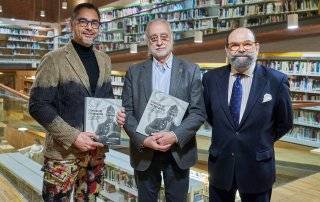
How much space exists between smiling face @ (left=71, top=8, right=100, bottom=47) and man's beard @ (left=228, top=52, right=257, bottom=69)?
0.72 metres

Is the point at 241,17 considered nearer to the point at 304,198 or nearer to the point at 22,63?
the point at 304,198

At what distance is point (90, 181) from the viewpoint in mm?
1942

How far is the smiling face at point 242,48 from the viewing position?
1.88 meters

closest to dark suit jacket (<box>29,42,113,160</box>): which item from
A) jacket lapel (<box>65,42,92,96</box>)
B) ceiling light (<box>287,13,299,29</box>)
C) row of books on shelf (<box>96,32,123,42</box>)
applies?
jacket lapel (<box>65,42,92,96</box>)

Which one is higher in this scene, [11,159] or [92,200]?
[92,200]

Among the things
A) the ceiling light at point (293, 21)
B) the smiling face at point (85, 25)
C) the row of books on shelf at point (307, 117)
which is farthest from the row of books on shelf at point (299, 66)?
the smiling face at point (85, 25)

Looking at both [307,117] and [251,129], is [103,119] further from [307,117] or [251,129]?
[307,117]

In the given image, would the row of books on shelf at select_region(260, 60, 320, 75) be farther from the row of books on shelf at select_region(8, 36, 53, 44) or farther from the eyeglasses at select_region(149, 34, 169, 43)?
the row of books on shelf at select_region(8, 36, 53, 44)

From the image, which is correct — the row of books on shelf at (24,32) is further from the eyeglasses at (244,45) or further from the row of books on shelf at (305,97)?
the eyeglasses at (244,45)

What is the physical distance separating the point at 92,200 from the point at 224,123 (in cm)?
81

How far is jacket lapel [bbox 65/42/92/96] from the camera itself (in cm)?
184

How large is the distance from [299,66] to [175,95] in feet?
22.2

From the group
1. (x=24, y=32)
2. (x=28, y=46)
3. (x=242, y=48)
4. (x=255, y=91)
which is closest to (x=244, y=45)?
(x=242, y=48)

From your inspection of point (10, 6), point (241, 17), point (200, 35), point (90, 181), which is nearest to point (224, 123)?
point (90, 181)
